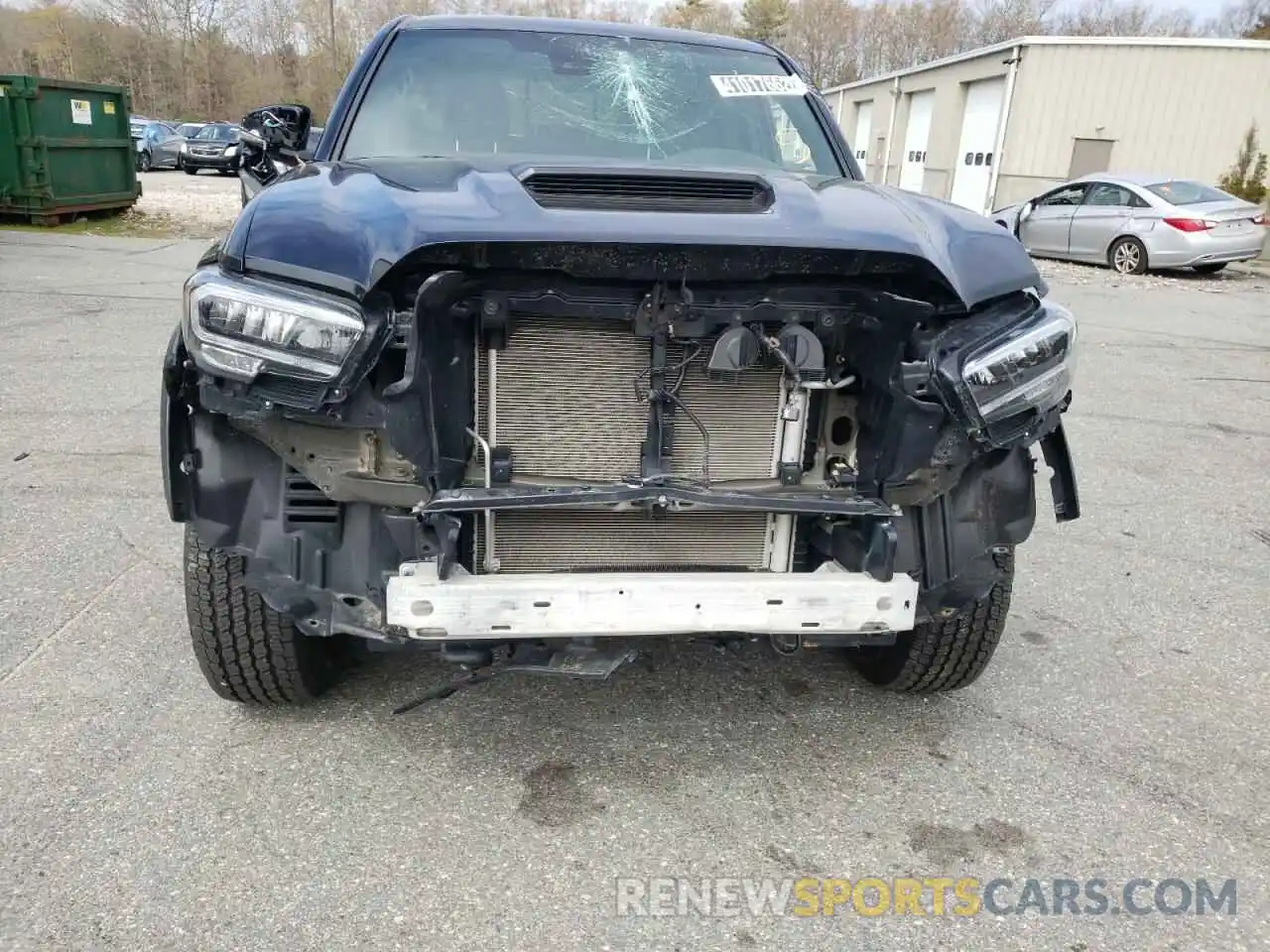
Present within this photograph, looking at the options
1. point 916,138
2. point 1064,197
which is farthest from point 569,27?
point 916,138

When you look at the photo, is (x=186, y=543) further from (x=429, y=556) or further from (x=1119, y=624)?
(x=1119, y=624)

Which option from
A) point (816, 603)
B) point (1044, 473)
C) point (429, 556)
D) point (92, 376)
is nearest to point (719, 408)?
point (816, 603)

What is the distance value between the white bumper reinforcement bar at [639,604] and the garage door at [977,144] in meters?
23.2

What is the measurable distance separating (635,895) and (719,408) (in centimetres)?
114

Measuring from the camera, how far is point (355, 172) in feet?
8.46

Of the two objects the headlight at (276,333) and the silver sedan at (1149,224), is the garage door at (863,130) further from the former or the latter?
the headlight at (276,333)

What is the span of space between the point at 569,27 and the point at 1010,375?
237 cm

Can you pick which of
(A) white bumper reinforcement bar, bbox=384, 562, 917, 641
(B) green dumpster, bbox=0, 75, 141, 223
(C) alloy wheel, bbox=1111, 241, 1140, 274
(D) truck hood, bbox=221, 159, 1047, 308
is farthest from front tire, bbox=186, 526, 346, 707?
(C) alloy wheel, bbox=1111, 241, 1140, 274

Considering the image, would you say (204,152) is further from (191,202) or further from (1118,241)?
(1118,241)

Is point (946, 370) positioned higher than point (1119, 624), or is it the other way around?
point (946, 370)

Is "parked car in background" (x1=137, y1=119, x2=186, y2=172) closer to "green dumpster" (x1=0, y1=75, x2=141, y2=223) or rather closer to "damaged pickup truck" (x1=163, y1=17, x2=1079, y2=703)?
"green dumpster" (x1=0, y1=75, x2=141, y2=223)

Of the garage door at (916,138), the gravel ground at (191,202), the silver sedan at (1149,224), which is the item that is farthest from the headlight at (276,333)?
the garage door at (916,138)

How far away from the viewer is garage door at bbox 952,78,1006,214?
78.0ft

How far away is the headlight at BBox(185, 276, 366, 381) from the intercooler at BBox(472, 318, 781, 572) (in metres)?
0.36
